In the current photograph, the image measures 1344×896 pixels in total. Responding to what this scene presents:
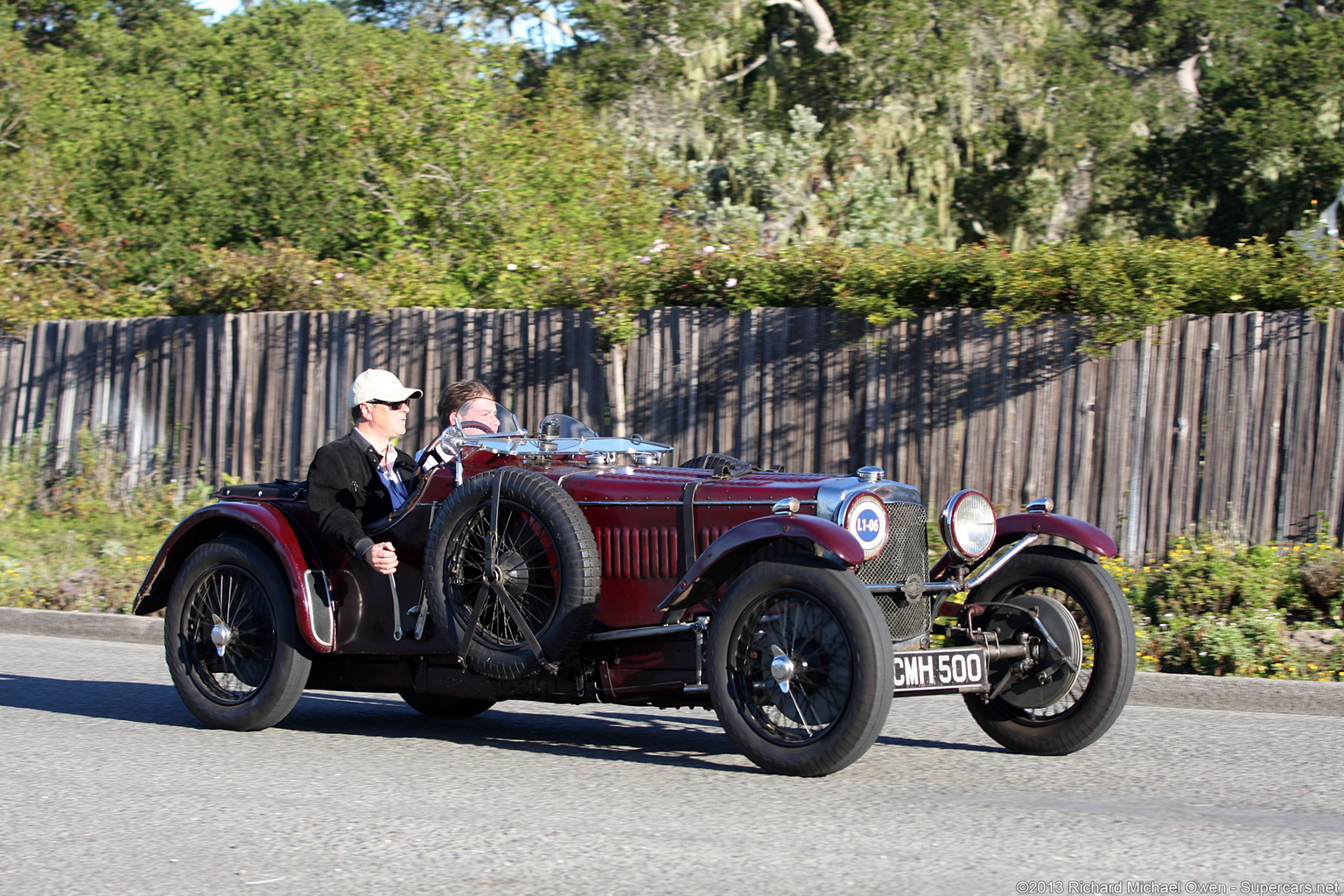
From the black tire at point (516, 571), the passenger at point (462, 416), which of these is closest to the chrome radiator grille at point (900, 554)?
the black tire at point (516, 571)

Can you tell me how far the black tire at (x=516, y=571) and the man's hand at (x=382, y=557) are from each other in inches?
10.1

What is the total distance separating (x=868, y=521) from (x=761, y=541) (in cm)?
43

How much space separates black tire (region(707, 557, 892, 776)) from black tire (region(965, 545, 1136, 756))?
108 cm

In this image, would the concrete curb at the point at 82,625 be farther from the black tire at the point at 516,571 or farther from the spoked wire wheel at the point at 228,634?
the black tire at the point at 516,571

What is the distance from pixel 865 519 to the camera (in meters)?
5.53

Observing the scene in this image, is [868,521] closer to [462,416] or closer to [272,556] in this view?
[462,416]

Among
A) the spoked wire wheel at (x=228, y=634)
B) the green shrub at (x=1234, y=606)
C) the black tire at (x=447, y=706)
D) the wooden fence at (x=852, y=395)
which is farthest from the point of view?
the wooden fence at (x=852, y=395)

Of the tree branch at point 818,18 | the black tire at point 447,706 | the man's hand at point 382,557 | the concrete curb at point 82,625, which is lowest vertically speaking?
the concrete curb at point 82,625

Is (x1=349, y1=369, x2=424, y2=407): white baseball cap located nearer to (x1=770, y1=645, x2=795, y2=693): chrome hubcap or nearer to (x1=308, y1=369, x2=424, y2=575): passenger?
(x1=308, y1=369, x2=424, y2=575): passenger

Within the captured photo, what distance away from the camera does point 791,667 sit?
5.25 meters

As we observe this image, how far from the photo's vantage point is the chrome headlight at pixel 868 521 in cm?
548

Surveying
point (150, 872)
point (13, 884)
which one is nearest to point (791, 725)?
point (150, 872)

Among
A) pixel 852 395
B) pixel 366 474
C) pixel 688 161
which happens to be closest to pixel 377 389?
pixel 366 474

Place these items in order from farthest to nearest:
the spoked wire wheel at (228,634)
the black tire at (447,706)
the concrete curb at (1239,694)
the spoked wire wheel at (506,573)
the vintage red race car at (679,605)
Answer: the concrete curb at (1239,694) → the black tire at (447,706) → the spoked wire wheel at (228,634) → the spoked wire wheel at (506,573) → the vintage red race car at (679,605)
